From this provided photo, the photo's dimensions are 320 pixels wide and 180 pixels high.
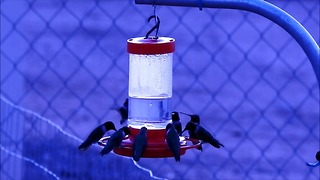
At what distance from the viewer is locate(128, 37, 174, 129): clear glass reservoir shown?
2.65 m

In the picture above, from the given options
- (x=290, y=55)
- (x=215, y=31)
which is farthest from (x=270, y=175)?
(x=215, y=31)

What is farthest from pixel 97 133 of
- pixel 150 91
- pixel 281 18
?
pixel 281 18

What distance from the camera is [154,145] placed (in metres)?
2.46

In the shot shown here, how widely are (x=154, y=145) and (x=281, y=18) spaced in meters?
0.50

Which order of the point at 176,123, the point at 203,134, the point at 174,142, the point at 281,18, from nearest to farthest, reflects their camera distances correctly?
the point at 281,18
the point at 174,142
the point at 203,134
the point at 176,123

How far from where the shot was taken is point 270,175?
5.59 meters

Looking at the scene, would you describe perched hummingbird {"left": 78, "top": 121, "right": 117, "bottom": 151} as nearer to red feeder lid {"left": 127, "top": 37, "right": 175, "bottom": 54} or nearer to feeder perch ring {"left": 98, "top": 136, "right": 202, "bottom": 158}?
feeder perch ring {"left": 98, "top": 136, "right": 202, "bottom": 158}

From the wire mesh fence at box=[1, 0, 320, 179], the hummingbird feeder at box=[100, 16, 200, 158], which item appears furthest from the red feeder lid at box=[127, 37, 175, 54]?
the wire mesh fence at box=[1, 0, 320, 179]

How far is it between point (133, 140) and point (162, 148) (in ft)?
0.31

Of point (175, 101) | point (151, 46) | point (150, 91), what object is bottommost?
point (175, 101)

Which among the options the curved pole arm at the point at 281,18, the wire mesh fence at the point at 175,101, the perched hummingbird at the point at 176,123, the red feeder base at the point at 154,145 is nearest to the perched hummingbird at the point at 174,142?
the red feeder base at the point at 154,145

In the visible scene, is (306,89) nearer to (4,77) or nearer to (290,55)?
(290,55)

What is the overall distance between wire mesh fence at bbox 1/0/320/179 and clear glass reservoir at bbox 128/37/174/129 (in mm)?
497

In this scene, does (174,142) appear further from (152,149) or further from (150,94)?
(150,94)
